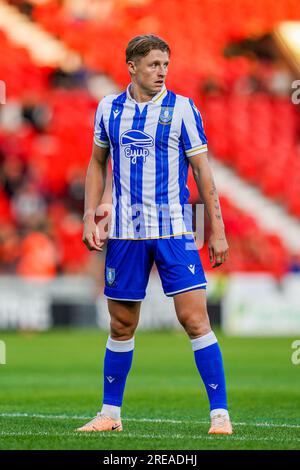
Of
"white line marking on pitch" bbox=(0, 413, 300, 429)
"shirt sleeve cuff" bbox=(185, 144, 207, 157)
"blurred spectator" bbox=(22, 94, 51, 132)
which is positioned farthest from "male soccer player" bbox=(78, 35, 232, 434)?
"blurred spectator" bbox=(22, 94, 51, 132)

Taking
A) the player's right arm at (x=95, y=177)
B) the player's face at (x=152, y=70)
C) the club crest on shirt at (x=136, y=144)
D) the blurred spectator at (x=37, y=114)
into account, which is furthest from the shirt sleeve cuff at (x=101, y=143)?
the blurred spectator at (x=37, y=114)

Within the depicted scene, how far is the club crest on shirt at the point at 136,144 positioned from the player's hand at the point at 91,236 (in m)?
0.43

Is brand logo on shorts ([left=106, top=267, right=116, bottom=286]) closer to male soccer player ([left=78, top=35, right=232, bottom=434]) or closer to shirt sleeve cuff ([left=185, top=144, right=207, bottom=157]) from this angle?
male soccer player ([left=78, top=35, right=232, bottom=434])

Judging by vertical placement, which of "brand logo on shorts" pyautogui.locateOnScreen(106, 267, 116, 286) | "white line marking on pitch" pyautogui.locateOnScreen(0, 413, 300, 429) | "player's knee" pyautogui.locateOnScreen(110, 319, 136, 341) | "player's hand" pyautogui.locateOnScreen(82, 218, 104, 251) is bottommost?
"white line marking on pitch" pyautogui.locateOnScreen(0, 413, 300, 429)

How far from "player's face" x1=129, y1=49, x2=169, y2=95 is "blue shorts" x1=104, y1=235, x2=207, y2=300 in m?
0.82

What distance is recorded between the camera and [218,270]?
778 inches

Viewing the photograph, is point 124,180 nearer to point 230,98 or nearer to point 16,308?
point 16,308

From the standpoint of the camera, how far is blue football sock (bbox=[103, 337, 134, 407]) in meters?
6.24

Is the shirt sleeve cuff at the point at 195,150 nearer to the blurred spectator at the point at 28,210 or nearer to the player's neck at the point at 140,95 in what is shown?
the player's neck at the point at 140,95

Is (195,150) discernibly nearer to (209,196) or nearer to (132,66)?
(209,196)

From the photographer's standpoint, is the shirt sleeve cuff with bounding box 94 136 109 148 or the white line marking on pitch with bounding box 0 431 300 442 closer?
the white line marking on pitch with bounding box 0 431 300 442

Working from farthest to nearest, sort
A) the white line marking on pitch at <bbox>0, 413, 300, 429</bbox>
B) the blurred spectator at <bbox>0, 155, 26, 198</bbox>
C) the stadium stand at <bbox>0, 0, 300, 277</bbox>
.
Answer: the blurred spectator at <bbox>0, 155, 26, 198</bbox> → the stadium stand at <bbox>0, 0, 300, 277</bbox> → the white line marking on pitch at <bbox>0, 413, 300, 429</bbox>

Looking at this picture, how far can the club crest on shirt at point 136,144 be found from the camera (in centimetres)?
602
